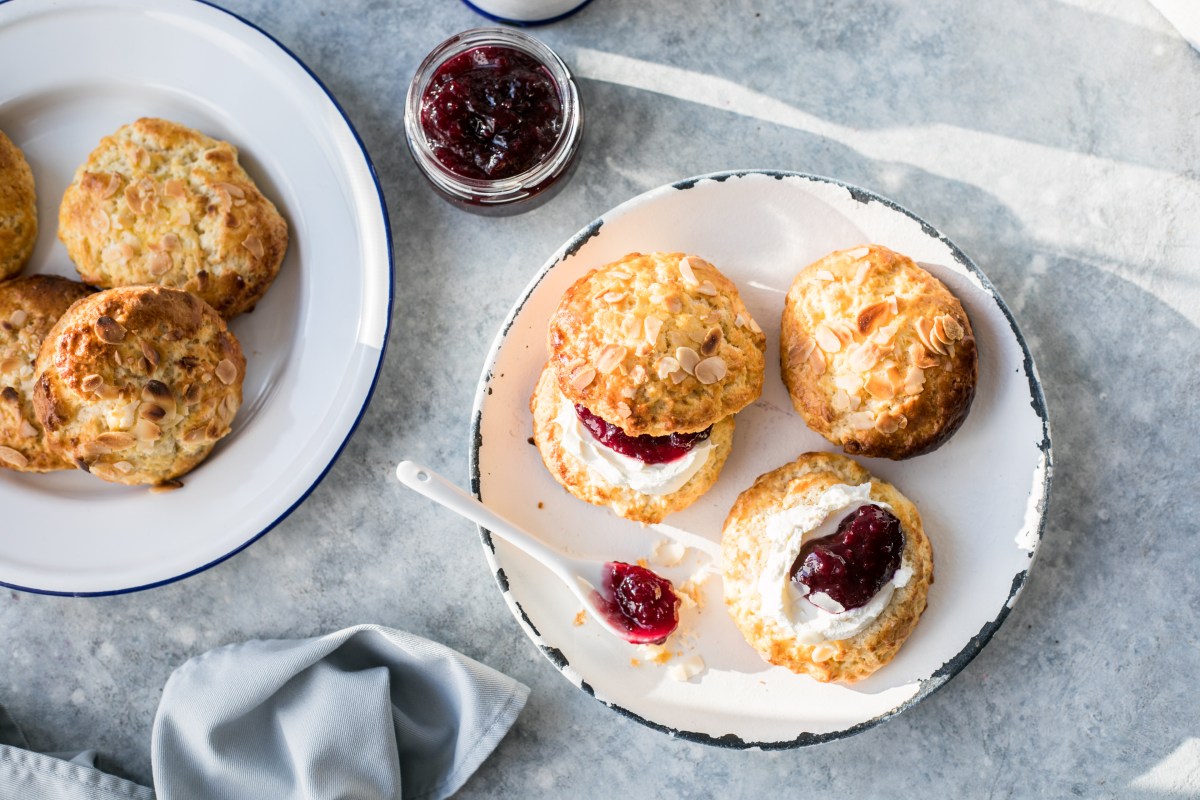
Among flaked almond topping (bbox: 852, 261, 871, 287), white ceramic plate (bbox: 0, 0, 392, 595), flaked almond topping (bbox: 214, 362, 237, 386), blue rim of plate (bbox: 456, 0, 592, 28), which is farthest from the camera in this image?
blue rim of plate (bbox: 456, 0, 592, 28)

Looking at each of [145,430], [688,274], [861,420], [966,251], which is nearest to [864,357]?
[861,420]

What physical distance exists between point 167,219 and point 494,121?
104cm

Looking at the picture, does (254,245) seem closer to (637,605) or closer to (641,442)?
(641,442)

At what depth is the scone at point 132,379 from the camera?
2.69m

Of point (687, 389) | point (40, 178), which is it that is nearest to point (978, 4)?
point (687, 389)

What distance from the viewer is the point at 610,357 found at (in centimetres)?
254

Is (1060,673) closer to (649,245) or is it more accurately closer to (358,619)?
(649,245)

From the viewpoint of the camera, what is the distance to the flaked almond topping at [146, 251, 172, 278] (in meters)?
2.88

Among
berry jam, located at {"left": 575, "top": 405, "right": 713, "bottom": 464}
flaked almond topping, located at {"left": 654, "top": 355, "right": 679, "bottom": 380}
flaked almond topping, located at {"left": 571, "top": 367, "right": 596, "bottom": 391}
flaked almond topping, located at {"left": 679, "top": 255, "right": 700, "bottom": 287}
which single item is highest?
flaked almond topping, located at {"left": 679, "top": 255, "right": 700, "bottom": 287}

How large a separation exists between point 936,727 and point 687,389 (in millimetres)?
1517

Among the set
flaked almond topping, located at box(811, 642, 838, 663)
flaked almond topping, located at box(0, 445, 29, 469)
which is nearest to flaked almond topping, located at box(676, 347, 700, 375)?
flaked almond topping, located at box(811, 642, 838, 663)

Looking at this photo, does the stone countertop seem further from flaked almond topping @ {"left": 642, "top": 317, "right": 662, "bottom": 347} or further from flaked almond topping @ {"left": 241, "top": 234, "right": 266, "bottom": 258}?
flaked almond topping @ {"left": 642, "top": 317, "right": 662, "bottom": 347}

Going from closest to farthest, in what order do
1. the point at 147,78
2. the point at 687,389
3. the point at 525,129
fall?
the point at 687,389
the point at 525,129
the point at 147,78

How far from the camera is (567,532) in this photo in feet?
9.72
